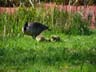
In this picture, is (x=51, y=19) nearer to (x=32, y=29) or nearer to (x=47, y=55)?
(x=32, y=29)

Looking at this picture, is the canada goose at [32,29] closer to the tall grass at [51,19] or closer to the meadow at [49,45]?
the meadow at [49,45]

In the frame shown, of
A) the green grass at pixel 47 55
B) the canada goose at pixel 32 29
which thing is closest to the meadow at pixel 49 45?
the green grass at pixel 47 55

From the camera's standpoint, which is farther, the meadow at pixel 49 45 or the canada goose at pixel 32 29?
the canada goose at pixel 32 29

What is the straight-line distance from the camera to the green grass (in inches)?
269

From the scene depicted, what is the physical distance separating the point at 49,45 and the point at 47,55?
1370 mm

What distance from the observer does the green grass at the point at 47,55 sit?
6832 mm

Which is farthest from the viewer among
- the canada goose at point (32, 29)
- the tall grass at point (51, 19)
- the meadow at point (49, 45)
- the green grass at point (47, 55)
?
the tall grass at point (51, 19)

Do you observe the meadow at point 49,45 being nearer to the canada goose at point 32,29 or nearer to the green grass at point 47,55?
the green grass at point 47,55

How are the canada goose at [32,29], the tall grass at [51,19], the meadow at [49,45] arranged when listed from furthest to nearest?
1. the tall grass at [51,19]
2. the canada goose at [32,29]
3. the meadow at [49,45]

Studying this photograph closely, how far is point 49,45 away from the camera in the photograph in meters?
9.16

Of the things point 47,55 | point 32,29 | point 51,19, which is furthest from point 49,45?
Answer: point 51,19

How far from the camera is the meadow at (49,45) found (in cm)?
699

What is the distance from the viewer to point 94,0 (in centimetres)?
1670

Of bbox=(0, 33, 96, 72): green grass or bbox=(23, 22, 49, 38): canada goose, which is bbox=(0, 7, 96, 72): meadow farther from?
bbox=(23, 22, 49, 38): canada goose
